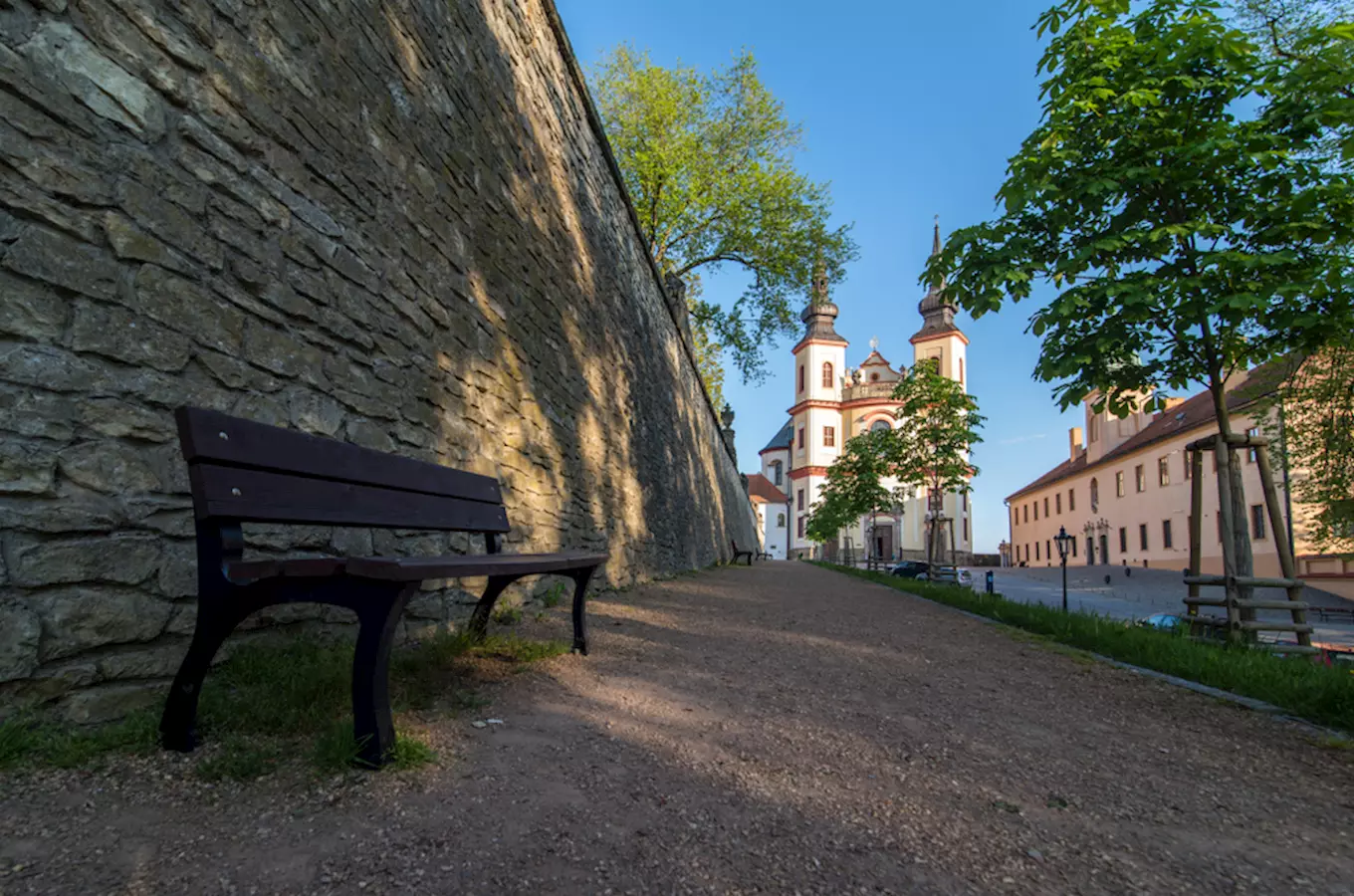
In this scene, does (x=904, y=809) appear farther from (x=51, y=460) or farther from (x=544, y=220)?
(x=544, y=220)

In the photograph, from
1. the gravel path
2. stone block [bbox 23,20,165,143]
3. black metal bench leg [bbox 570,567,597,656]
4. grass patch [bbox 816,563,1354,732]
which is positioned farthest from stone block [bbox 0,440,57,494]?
grass patch [bbox 816,563,1354,732]

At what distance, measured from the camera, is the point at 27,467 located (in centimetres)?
201

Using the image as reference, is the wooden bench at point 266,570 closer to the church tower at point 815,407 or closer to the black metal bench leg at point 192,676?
the black metal bench leg at point 192,676

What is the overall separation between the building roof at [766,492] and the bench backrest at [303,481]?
77.5 metres

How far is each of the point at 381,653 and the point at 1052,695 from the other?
3.43 m

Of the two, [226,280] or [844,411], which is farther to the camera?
[844,411]

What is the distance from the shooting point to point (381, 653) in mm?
2088

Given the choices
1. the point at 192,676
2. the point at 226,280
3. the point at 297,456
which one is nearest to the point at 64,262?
the point at 226,280

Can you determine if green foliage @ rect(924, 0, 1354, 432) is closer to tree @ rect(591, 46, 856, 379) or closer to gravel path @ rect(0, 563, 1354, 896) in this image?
gravel path @ rect(0, 563, 1354, 896)

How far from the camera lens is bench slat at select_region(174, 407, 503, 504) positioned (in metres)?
2.05

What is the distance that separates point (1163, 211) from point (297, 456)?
20.8 feet

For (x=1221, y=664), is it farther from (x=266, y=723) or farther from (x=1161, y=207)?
(x=266, y=723)

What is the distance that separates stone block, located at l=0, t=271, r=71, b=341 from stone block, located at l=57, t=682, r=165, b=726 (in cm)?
102

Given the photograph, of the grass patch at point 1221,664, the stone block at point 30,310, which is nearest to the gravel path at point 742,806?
the grass patch at point 1221,664
